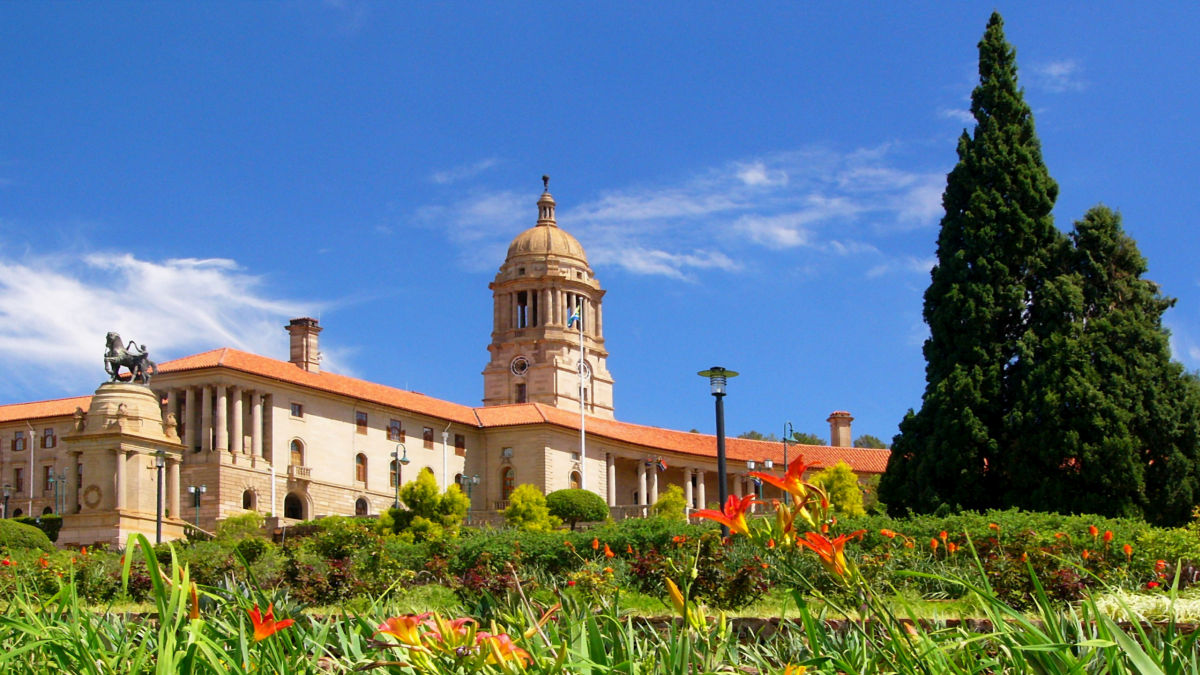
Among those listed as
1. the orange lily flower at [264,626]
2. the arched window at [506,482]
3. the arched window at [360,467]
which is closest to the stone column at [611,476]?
the arched window at [506,482]

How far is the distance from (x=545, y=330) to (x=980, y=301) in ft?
210

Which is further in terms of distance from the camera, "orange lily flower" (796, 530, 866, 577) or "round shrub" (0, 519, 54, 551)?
"round shrub" (0, 519, 54, 551)

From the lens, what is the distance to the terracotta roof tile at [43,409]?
76.4 metres

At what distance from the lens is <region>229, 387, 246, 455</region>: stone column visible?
221ft

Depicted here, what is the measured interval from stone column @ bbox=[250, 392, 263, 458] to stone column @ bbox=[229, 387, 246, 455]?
1.78 ft

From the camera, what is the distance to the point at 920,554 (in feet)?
54.6

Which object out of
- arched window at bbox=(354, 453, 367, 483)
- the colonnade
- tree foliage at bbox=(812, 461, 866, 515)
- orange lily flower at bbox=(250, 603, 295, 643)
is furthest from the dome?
orange lily flower at bbox=(250, 603, 295, 643)

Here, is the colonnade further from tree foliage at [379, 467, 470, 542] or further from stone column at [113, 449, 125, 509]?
tree foliage at [379, 467, 470, 542]

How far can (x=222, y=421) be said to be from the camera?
67.6 m

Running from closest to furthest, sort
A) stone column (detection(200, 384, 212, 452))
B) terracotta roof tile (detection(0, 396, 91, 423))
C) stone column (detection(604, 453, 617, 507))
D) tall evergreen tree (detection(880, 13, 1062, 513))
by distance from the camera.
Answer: tall evergreen tree (detection(880, 13, 1062, 513))
stone column (detection(200, 384, 212, 452))
terracotta roof tile (detection(0, 396, 91, 423))
stone column (detection(604, 453, 617, 507))

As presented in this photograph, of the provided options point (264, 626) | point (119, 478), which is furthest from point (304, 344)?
point (264, 626)

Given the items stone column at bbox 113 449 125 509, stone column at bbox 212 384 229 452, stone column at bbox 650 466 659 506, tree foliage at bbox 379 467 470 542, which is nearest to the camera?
tree foliage at bbox 379 467 470 542

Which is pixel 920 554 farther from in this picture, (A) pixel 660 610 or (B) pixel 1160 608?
(B) pixel 1160 608

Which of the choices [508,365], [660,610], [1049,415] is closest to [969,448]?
[1049,415]
